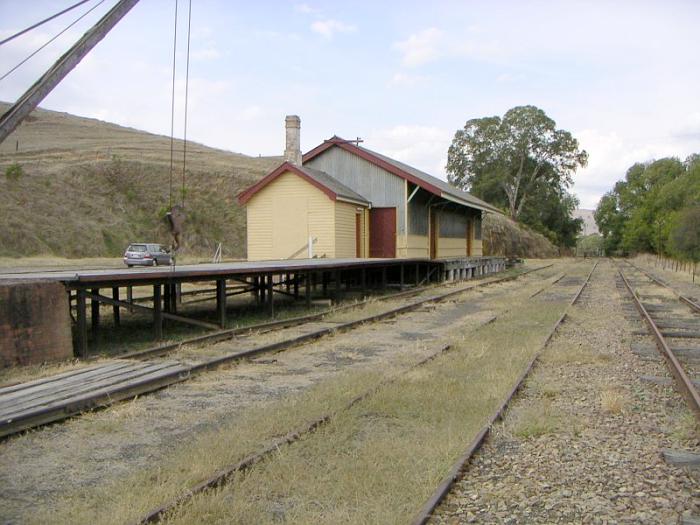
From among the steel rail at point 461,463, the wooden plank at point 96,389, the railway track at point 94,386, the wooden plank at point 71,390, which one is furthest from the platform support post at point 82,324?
the steel rail at point 461,463

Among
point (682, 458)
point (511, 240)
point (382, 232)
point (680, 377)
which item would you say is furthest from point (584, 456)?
point (511, 240)

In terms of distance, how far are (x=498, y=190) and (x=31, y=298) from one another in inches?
2659

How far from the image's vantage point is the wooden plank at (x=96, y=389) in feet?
18.0

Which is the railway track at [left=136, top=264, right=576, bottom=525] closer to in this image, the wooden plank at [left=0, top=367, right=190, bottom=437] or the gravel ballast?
the gravel ballast

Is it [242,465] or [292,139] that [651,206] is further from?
[242,465]

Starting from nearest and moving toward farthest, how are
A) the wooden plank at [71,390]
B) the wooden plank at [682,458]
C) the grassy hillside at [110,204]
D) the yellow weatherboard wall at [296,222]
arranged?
the wooden plank at [682,458] < the wooden plank at [71,390] < the yellow weatherboard wall at [296,222] < the grassy hillside at [110,204]

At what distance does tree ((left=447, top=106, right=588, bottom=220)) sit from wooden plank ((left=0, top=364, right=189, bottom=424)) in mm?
65471

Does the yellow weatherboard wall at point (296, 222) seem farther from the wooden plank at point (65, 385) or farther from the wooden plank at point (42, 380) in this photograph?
the wooden plank at point (42, 380)

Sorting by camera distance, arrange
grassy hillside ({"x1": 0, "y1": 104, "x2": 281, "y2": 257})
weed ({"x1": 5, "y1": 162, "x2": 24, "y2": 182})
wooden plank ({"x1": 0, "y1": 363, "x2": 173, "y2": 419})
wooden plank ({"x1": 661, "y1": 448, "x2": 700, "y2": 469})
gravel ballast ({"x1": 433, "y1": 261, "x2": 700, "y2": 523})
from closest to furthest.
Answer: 1. gravel ballast ({"x1": 433, "y1": 261, "x2": 700, "y2": 523})
2. wooden plank ({"x1": 661, "y1": 448, "x2": 700, "y2": 469})
3. wooden plank ({"x1": 0, "y1": 363, "x2": 173, "y2": 419})
4. grassy hillside ({"x1": 0, "y1": 104, "x2": 281, "y2": 257})
5. weed ({"x1": 5, "y1": 162, "x2": 24, "y2": 182})

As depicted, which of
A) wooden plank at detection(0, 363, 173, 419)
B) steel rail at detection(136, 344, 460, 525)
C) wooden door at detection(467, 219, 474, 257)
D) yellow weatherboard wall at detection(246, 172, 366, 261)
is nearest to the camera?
steel rail at detection(136, 344, 460, 525)

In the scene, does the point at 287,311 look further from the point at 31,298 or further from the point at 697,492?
the point at 697,492

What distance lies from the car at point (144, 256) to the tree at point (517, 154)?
149 feet

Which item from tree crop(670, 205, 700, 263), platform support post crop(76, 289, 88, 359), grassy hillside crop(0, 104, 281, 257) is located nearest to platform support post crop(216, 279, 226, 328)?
platform support post crop(76, 289, 88, 359)

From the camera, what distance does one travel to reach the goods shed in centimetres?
2041
